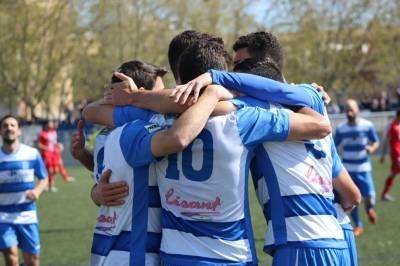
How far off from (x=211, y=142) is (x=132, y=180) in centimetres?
47

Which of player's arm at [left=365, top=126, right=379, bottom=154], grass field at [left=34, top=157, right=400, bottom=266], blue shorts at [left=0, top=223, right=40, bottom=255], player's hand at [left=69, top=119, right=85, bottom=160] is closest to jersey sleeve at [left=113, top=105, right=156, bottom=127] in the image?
player's hand at [left=69, top=119, right=85, bottom=160]

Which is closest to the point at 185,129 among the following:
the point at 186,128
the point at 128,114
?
the point at 186,128

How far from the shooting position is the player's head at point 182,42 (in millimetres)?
4035

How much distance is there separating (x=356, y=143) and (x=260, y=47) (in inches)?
372

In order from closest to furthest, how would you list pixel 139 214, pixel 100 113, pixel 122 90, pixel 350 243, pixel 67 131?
pixel 139 214 < pixel 122 90 < pixel 100 113 < pixel 350 243 < pixel 67 131

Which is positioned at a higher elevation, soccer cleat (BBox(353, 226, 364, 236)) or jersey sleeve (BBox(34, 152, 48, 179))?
jersey sleeve (BBox(34, 152, 48, 179))

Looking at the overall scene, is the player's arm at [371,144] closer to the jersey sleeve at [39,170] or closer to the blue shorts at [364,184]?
the blue shorts at [364,184]

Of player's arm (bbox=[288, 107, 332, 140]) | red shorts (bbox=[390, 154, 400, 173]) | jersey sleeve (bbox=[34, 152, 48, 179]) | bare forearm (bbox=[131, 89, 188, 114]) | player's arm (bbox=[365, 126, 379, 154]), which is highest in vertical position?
bare forearm (bbox=[131, 89, 188, 114])

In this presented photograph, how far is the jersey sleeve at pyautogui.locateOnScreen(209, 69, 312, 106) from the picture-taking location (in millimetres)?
3959

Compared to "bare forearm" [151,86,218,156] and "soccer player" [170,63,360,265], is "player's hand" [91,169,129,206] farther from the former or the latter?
"soccer player" [170,63,360,265]

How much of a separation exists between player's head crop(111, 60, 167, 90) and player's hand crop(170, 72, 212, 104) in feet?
1.97

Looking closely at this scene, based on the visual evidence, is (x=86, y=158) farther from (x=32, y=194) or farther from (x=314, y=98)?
(x=32, y=194)

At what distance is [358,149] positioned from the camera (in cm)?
1337

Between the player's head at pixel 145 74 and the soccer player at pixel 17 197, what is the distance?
4569mm
